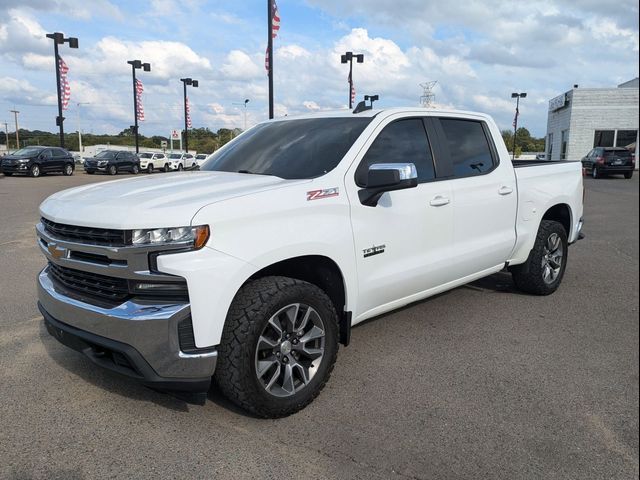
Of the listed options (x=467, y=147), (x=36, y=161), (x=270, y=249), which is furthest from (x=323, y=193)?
(x=36, y=161)

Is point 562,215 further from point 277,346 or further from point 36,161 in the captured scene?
point 36,161

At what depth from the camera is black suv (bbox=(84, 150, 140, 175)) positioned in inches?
1331

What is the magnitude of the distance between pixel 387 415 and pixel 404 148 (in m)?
2.06

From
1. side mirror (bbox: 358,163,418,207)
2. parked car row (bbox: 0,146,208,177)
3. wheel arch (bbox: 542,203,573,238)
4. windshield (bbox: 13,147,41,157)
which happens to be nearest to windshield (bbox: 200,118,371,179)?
side mirror (bbox: 358,163,418,207)

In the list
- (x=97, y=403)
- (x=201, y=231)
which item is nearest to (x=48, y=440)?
(x=97, y=403)

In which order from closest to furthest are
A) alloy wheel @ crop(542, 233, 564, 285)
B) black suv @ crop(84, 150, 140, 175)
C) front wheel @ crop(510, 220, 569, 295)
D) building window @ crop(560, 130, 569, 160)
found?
front wheel @ crop(510, 220, 569, 295), alloy wheel @ crop(542, 233, 564, 285), black suv @ crop(84, 150, 140, 175), building window @ crop(560, 130, 569, 160)

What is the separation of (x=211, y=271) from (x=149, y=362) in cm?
60

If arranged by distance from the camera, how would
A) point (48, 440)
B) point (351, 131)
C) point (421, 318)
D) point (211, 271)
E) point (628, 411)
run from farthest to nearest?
point (421, 318) → point (351, 131) → point (628, 411) → point (48, 440) → point (211, 271)

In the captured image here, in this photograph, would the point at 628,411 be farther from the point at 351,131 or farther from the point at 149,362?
the point at 149,362

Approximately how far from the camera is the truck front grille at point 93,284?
2969mm

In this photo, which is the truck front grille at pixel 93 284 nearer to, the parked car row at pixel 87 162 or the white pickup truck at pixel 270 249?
the white pickup truck at pixel 270 249

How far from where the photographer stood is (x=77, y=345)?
10.5 feet

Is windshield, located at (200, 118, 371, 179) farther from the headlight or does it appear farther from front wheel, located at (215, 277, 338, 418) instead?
the headlight

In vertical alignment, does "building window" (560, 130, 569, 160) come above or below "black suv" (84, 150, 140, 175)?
above
